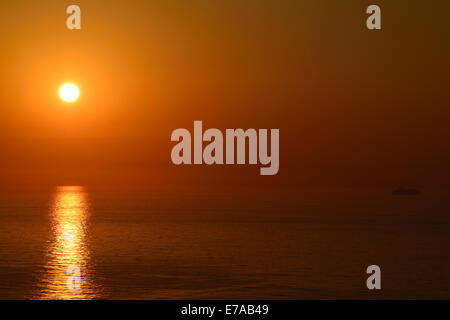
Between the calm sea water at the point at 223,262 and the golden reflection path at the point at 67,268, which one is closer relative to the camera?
the golden reflection path at the point at 67,268

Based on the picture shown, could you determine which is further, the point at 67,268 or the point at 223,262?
the point at 223,262

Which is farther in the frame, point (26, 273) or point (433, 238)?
point (433, 238)

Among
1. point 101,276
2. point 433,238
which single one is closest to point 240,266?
point 101,276

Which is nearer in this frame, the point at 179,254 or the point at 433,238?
the point at 179,254

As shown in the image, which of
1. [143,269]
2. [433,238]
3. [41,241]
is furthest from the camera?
[433,238]

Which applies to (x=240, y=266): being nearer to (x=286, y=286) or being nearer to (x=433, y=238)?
(x=286, y=286)

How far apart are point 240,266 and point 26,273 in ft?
86.0

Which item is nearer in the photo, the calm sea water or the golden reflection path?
the golden reflection path

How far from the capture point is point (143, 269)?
76.1 metres
